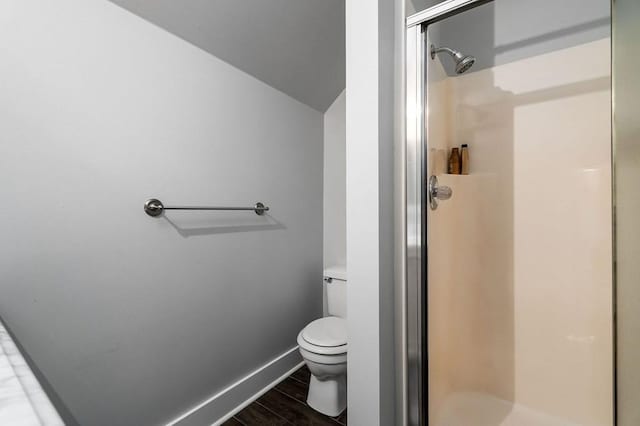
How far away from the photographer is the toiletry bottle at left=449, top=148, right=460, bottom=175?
1.48 meters

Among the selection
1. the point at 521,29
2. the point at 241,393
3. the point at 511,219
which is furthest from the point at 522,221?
the point at 241,393

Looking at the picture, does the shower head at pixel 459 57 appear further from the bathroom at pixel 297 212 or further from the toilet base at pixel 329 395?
the toilet base at pixel 329 395

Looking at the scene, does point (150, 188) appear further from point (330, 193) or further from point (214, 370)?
point (330, 193)

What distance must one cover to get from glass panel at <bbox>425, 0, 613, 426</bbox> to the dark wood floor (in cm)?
61

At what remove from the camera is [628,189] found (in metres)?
0.63

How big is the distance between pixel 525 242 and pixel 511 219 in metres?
0.13

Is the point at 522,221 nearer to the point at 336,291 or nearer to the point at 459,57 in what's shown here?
the point at 459,57

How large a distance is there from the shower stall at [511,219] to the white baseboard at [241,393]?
95 cm

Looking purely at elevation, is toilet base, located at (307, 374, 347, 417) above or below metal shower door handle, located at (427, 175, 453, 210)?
below

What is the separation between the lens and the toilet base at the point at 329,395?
1.45 meters

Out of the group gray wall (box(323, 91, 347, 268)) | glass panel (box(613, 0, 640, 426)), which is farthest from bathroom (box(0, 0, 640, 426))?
gray wall (box(323, 91, 347, 268))

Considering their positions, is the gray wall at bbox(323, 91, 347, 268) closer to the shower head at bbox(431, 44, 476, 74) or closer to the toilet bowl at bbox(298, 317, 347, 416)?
the toilet bowl at bbox(298, 317, 347, 416)

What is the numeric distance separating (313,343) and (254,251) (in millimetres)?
614

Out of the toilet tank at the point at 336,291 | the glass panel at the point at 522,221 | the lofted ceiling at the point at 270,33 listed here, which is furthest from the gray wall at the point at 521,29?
the toilet tank at the point at 336,291
